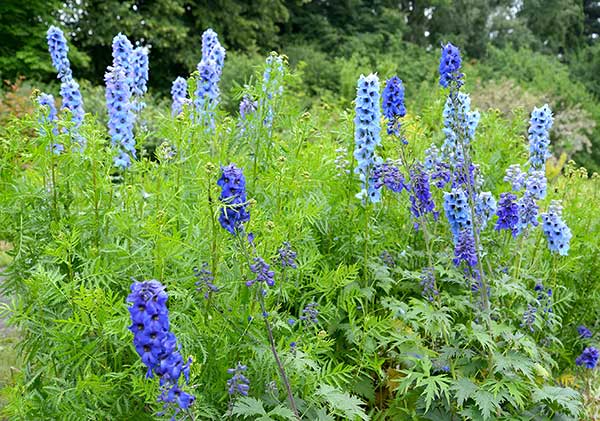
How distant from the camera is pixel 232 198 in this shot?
2.27m

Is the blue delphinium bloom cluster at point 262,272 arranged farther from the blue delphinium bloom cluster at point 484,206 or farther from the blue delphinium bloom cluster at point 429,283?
the blue delphinium bloom cluster at point 484,206

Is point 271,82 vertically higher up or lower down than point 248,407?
higher up

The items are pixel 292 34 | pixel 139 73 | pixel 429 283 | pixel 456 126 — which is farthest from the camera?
pixel 292 34

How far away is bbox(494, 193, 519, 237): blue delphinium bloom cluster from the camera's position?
330cm

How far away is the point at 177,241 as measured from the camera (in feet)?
8.31

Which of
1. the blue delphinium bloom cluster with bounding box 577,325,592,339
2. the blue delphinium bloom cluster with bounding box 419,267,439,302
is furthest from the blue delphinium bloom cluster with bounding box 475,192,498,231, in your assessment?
the blue delphinium bloom cluster with bounding box 577,325,592,339

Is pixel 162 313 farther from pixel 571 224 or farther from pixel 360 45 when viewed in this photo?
pixel 360 45

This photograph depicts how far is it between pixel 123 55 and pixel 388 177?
6.06ft

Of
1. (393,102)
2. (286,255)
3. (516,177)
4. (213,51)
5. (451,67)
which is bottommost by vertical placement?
(286,255)

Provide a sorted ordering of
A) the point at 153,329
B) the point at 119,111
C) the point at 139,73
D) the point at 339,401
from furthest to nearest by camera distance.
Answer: the point at 139,73, the point at 119,111, the point at 339,401, the point at 153,329

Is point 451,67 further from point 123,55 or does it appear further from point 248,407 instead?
point 123,55

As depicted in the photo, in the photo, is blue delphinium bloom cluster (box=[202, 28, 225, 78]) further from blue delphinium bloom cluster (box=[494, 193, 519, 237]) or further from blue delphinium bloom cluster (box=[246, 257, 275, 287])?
blue delphinium bloom cluster (box=[246, 257, 275, 287])

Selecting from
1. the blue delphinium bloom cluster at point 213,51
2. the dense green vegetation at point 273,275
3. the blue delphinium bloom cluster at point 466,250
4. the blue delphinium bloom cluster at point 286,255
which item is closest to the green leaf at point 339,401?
the dense green vegetation at point 273,275

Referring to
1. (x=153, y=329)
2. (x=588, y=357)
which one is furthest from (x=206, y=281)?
(x=588, y=357)
